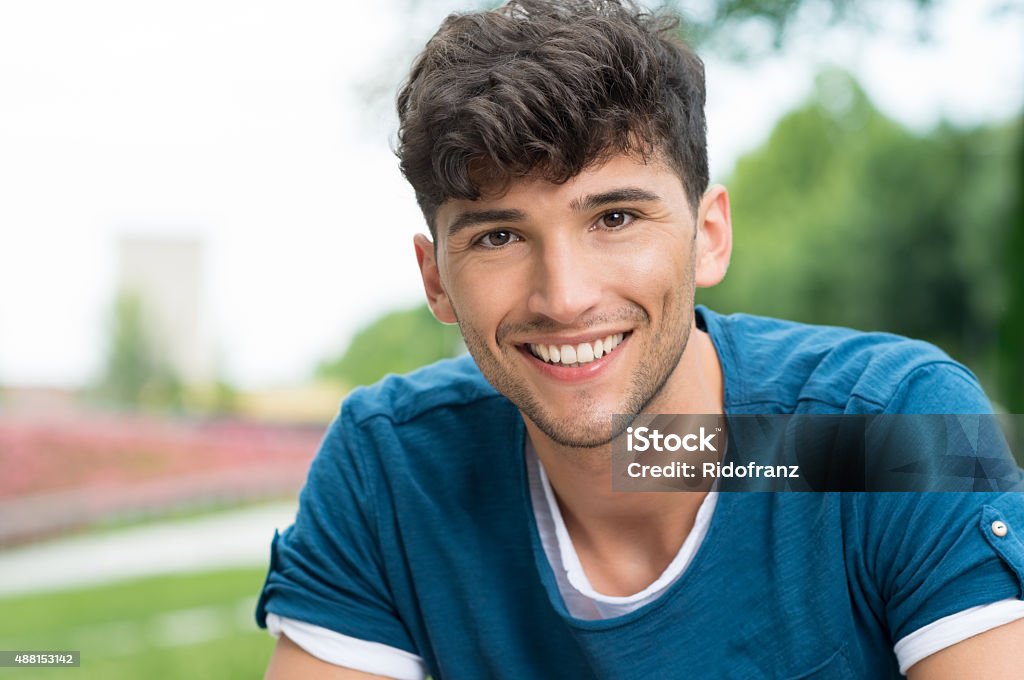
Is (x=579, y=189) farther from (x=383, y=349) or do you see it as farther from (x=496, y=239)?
(x=383, y=349)

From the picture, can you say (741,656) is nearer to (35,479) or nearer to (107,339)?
(35,479)

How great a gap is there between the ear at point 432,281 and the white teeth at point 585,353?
0.98ft

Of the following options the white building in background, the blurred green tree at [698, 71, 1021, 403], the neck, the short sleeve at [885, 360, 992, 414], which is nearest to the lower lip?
the neck

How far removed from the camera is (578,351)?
5.03 feet

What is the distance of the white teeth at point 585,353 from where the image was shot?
1531mm

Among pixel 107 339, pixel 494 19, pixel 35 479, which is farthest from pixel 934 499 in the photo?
pixel 107 339

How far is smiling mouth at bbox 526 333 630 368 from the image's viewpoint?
1.54 metres

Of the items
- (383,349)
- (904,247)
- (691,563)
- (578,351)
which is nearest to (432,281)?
(578,351)

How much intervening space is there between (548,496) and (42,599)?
885cm

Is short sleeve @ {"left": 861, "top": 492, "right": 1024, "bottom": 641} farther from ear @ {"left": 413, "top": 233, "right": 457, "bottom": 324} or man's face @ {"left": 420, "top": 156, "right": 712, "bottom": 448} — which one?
ear @ {"left": 413, "top": 233, "right": 457, "bottom": 324}

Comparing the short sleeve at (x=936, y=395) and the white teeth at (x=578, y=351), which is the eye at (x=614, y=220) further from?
the short sleeve at (x=936, y=395)

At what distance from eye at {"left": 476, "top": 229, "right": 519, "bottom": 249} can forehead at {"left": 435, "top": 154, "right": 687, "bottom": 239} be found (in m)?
0.04

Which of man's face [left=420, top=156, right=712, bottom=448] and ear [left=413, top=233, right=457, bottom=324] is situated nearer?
man's face [left=420, top=156, right=712, bottom=448]

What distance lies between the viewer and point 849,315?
20094 millimetres
